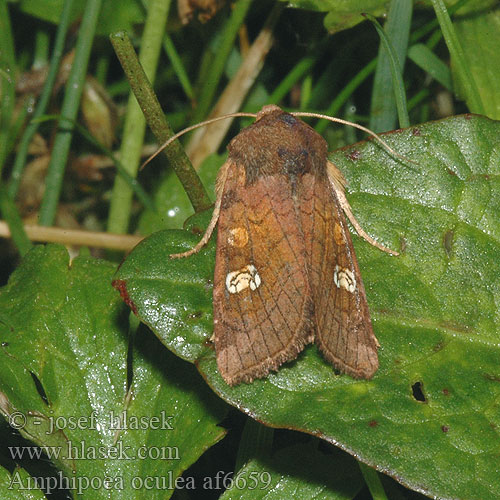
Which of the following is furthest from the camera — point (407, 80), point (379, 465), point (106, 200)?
point (106, 200)

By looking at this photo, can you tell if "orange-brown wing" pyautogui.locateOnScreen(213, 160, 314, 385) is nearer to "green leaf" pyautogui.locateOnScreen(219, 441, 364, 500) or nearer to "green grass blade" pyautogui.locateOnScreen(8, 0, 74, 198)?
"green leaf" pyautogui.locateOnScreen(219, 441, 364, 500)

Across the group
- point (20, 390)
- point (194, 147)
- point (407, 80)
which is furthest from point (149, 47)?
point (20, 390)

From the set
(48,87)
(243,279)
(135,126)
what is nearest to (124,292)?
(243,279)

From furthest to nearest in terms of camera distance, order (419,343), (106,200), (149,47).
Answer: (106,200), (149,47), (419,343)

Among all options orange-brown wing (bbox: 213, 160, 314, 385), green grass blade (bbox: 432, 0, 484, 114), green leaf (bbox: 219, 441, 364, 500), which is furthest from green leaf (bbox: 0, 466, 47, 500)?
green grass blade (bbox: 432, 0, 484, 114)

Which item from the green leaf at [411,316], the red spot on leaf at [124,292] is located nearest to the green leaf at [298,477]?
the green leaf at [411,316]

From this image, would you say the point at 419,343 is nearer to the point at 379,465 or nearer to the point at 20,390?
the point at 379,465

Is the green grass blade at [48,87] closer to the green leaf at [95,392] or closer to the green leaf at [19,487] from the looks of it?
the green leaf at [95,392]

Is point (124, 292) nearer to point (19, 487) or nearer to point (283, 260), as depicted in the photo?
point (283, 260)
